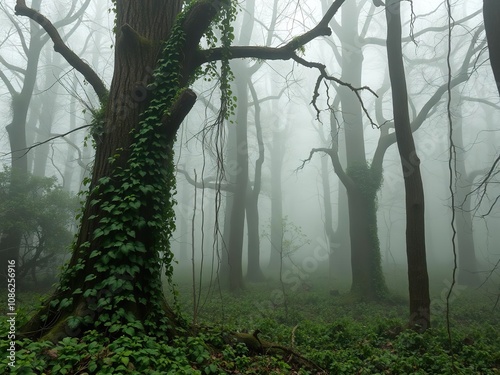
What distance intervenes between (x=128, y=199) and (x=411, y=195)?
5.42 metres

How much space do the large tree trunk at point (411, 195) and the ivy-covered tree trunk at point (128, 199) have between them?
4.56 m

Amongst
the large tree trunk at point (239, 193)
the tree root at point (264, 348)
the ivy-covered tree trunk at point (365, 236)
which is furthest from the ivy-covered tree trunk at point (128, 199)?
the ivy-covered tree trunk at point (365, 236)

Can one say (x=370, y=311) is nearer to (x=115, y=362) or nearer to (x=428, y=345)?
(x=428, y=345)

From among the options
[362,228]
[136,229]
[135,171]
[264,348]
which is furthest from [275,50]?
[362,228]

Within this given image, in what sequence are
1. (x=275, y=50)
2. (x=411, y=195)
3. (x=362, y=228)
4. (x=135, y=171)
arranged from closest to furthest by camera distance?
1. (x=135, y=171)
2. (x=275, y=50)
3. (x=411, y=195)
4. (x=362, y=228)

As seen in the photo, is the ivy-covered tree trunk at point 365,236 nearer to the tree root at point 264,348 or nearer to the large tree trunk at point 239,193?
the large tree trunk at point 239,193

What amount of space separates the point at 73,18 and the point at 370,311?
53.5 feet

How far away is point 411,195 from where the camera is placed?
7137 millimetres

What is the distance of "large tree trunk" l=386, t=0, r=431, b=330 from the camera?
658 centimetres

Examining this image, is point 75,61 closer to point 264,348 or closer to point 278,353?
point 264,348

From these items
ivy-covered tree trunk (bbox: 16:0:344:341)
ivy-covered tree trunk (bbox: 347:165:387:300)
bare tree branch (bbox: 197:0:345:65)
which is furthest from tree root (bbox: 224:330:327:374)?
ivy-covered tree trunk (bbox: 347:165:387:300)

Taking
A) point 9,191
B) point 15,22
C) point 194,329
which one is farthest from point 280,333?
point 15,22

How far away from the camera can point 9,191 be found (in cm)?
1311

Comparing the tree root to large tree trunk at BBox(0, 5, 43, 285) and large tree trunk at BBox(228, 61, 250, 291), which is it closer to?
large tree trunk at BBox(228, 61, 250, 291)
